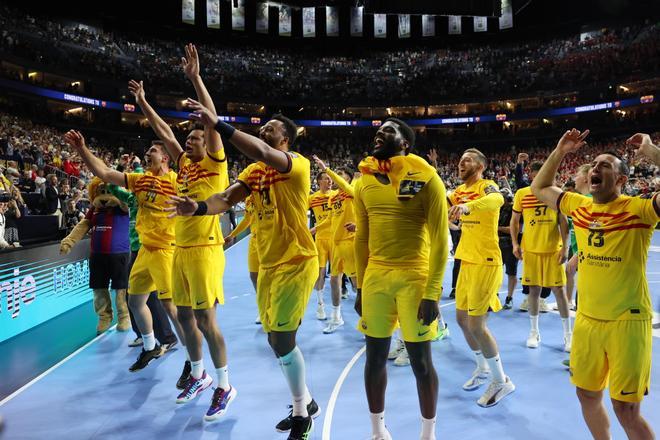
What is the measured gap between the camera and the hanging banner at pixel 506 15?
1183 inches

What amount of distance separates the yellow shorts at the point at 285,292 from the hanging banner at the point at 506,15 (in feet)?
102

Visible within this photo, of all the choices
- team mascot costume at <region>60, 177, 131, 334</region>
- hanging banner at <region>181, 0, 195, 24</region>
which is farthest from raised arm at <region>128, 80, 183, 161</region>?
hanging banner at <region>181, 0, 195, 24</region>

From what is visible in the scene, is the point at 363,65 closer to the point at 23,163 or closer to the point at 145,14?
the point at 145,14

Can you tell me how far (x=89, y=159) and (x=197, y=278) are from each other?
1.49m

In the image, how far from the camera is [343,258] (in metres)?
6.66

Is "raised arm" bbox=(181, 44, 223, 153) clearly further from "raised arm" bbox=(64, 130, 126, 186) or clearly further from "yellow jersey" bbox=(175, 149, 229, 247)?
"raised arm" bbox=(64, 130, 126, 186)

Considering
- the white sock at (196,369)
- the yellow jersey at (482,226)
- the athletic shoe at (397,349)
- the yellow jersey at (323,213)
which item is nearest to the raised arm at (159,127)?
the white sock at (196,369)

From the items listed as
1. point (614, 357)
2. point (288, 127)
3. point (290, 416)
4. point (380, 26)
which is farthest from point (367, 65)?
point (614, 357)

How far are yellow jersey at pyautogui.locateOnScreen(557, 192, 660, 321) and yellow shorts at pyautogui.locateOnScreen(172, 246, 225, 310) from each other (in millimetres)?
2726

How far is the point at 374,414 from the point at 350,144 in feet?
118

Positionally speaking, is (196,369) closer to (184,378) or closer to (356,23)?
(184,378)

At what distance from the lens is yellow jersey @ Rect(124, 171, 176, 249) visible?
4.68 m

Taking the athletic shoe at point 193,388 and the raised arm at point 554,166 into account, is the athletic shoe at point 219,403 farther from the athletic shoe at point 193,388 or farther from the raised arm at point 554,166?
the raised arm at point 554,166

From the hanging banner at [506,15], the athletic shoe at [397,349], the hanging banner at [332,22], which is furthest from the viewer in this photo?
the hanging banner at [332,22]
